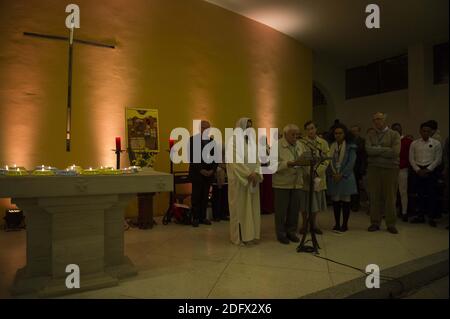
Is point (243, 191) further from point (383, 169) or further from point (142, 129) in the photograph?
point (142, 129)

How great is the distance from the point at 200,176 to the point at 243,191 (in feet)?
4.34

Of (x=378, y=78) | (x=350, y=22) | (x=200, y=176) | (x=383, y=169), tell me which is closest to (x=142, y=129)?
(x=200, y=176)

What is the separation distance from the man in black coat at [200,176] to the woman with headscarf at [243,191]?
1.17 meters

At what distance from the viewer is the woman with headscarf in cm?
413

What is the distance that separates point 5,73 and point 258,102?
15.9 feet

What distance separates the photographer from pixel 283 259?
11.8ft

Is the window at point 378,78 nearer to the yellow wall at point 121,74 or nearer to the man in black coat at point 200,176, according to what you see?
the yellow wall at point 121,74

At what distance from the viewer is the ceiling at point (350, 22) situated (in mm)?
6621

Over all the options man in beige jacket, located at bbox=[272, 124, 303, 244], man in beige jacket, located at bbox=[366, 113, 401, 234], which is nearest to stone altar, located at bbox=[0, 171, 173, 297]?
man in beige jacket, located at bbox=[272, 124, 303, 244]

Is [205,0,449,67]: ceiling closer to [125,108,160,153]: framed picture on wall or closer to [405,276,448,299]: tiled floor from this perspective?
[125,108,160,153]: framed picture on wall

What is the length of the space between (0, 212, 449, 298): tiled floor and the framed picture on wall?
4.90ft

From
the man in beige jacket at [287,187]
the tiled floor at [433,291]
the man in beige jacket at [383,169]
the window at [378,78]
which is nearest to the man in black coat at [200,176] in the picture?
the man in beige jacket at [287,187]
